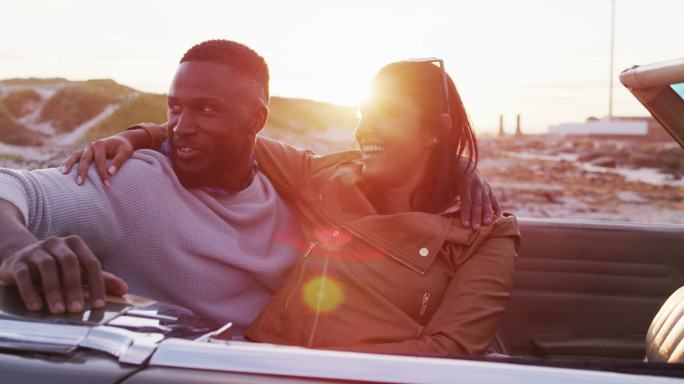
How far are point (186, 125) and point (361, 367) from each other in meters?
1.46

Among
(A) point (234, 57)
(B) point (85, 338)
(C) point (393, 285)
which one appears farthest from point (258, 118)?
(B) point (85, 338)

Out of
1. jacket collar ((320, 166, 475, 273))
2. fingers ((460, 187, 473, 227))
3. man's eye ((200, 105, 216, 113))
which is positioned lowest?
jacket collar ((320, 166, 475, 273))

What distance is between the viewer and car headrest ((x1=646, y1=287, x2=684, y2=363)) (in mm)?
2114

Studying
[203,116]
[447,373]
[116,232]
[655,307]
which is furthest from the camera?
[655,307]

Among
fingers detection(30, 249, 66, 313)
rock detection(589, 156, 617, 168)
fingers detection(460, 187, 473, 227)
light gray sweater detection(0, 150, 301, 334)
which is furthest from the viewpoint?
rock detection(589, 156, 617, 168)

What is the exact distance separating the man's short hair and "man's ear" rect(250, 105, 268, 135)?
0.07 meters

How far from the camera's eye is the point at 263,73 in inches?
115

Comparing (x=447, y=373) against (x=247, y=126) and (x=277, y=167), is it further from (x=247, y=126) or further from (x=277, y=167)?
(x=277, y=167)

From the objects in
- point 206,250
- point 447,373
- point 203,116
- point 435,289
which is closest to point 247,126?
point 203,116

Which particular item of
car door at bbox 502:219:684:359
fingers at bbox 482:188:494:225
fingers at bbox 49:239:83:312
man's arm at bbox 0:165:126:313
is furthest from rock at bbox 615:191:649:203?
fingers at bbox 49:239:83:312

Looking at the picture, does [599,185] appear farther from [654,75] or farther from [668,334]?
[668,334]

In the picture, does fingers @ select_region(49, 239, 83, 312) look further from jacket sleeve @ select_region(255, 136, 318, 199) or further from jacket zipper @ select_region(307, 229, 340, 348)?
jacket sleeve @ select_region(255, 136, 318, 199)

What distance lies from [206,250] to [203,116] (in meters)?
0.47

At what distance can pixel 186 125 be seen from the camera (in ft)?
8.48
